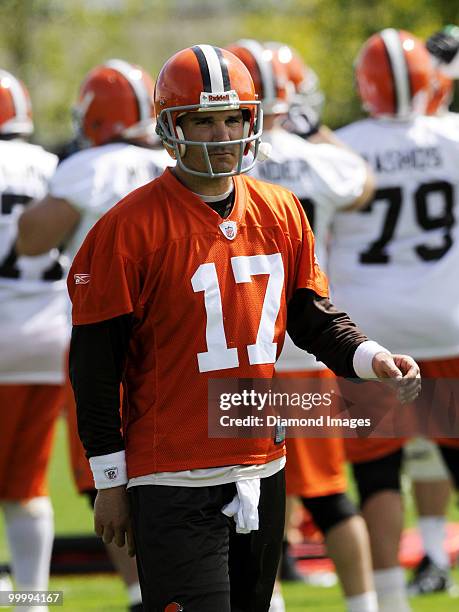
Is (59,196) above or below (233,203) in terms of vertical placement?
below

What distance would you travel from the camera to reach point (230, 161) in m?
3.53

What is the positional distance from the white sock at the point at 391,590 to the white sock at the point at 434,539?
3.47ft

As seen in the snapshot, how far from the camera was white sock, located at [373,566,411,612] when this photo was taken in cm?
529

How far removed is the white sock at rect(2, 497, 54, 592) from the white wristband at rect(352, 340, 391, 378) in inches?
93.2

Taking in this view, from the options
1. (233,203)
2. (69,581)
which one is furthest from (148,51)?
(233,203)

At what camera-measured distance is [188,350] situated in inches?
138

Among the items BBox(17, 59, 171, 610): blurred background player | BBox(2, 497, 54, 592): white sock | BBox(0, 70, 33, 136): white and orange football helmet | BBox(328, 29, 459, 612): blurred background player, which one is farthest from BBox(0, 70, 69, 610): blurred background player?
BBox(328, 29, 459, 612): blurred background player

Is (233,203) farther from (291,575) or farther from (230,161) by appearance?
(291,575)

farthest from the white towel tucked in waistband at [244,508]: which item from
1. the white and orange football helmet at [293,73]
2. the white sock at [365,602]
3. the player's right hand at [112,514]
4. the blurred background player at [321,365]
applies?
the white and orange football helmet at [293,73]

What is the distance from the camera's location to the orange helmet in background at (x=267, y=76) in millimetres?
5332

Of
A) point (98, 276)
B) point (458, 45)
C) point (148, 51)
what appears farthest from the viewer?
point (148, 51)

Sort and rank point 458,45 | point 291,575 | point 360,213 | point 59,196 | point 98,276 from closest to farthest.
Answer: point 98,276 → point 59,196 → point 360,213 → point 458,45 → point 291,575

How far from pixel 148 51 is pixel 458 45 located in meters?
36.1

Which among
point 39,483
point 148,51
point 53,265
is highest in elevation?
point 53,265
